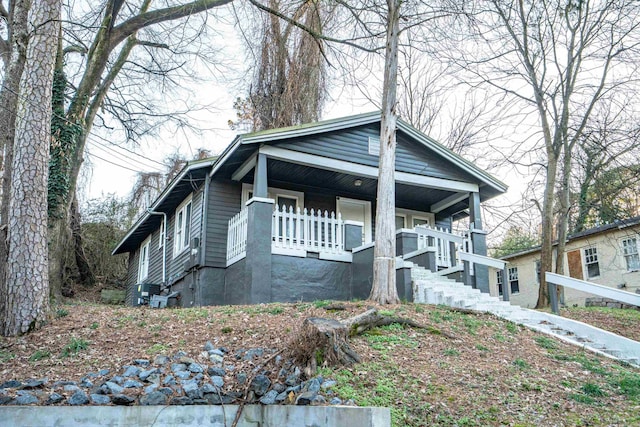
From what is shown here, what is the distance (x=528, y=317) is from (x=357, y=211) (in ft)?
20.7

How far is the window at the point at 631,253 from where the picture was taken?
19234 millimetres

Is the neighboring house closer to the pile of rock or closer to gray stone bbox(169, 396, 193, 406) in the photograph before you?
the pile of rock

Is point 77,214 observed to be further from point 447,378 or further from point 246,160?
point 447,378

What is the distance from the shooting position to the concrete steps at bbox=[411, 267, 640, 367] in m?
8.14

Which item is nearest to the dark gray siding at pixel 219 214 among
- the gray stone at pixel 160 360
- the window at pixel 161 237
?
the window at pixel 161 237

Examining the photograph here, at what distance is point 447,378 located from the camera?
5.70m

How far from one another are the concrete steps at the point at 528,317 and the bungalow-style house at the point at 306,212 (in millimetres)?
390

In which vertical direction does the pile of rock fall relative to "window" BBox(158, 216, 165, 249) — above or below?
below

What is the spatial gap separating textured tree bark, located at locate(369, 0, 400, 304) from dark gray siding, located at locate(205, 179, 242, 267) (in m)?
4.62

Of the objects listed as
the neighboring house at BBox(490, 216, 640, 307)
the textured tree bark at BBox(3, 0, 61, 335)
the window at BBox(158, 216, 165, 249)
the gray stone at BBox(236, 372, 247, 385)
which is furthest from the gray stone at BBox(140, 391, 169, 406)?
the neighboring house at BBox(490, 216, 640, 307)

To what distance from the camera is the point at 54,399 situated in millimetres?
4730

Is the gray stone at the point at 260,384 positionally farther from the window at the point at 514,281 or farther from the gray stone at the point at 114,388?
the window at the point at 514,281

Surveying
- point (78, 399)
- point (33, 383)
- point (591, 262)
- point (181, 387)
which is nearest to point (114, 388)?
point (78, 399)

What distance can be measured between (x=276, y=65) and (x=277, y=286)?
35.4 ft
